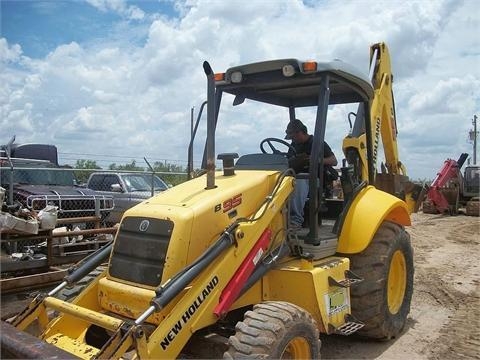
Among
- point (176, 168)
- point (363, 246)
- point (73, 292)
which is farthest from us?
point (176, 168)

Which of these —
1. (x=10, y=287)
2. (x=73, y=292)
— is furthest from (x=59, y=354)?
(x=10, y=287)

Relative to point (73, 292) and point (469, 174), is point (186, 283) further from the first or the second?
point (469, 174)

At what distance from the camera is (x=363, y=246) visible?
15.5 feet

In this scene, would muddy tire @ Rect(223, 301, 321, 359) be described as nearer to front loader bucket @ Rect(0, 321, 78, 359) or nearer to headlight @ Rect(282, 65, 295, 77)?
front loader bucket @ Rect(0, 321, 78, 359)

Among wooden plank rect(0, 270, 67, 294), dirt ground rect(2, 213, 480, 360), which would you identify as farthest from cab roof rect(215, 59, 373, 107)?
wooden plank rect(0, 270, 67, 294)

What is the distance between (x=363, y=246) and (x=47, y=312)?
2.86 m

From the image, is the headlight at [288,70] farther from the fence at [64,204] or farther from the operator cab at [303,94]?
the fence at [64,204]

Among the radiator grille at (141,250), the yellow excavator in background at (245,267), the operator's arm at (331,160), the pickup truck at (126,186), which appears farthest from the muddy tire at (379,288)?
the pickup truck at (126,186)

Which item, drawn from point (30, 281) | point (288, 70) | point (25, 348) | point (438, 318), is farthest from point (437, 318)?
point (30, 281)

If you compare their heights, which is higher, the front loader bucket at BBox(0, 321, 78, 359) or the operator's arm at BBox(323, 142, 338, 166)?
the operator's arm at BBox(323, 142, 338, 166)

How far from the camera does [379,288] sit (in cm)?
480

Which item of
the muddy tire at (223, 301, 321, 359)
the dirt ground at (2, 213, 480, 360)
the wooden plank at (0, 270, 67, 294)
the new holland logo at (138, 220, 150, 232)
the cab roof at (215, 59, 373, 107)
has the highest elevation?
the cab roof at (215, 59, 373, 107)

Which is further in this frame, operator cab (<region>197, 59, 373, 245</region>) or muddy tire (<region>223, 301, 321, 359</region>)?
operator cab (<region>197, 59, 373, 245</region>)

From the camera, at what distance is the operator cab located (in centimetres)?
438
